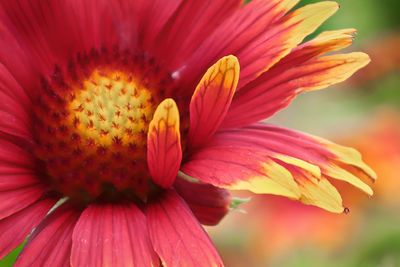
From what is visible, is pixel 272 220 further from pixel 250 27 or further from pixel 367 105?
pixel 367 105

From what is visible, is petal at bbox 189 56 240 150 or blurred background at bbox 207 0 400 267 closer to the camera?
petal at bbox 189 56 240 150

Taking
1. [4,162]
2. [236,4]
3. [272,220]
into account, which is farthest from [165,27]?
[272,220]

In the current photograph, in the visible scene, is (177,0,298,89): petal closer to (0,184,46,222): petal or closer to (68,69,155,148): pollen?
(68,69,155,148): pollen

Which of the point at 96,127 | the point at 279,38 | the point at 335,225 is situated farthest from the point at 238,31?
the point at 335,225

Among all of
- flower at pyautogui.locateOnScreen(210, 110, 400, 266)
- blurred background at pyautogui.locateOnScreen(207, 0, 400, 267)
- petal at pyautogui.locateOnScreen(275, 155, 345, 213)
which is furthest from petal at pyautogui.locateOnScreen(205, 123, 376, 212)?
flower at pyautogui.locateOnScreen(210, 110, 400, 266)

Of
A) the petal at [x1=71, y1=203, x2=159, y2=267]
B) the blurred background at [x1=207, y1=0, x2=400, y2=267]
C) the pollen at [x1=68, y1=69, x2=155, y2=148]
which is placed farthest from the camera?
the blurred background at [x1=207, y1=0, x2=400, y2=267]

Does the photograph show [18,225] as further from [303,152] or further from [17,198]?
[303,152]

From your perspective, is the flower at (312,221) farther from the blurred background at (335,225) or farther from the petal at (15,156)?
the petal at (15,156)

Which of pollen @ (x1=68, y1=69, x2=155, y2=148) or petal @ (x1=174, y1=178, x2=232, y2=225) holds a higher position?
pollen @ (x1=68, y1=69, x2=155, y2=148)
